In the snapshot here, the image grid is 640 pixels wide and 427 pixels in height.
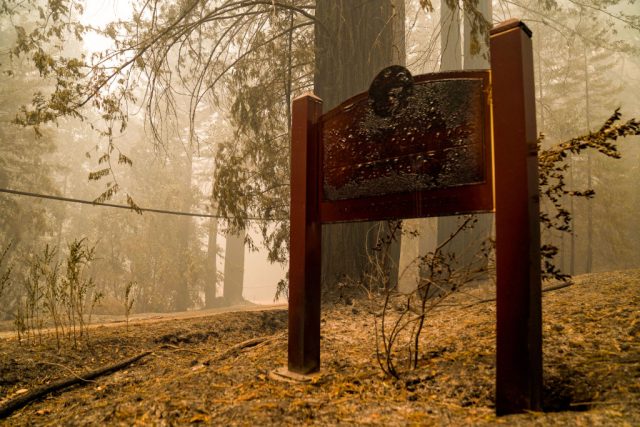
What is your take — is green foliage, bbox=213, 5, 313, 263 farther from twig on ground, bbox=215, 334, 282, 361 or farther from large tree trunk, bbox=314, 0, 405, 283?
twig on ground, bbox=215, 334, 282, 361

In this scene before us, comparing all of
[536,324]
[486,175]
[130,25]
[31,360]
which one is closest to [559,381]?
[536,324]

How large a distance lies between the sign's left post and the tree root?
1.76 metres

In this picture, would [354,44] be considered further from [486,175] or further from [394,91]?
[486,175]

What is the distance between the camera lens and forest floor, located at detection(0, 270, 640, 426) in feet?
5.76

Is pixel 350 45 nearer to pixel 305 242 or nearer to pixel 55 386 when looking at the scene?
pixel 305 242

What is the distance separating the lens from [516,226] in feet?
5.54

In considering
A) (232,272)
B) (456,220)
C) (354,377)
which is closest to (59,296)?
(354,377)

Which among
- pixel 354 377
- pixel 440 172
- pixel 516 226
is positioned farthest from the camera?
pixel 354 377

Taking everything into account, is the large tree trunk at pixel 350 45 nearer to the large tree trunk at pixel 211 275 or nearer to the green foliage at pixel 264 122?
the green foliage at pixel 264 122

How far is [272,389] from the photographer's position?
2268 mm

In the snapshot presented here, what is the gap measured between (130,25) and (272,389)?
6.91 m

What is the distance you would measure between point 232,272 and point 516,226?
19.4 meters

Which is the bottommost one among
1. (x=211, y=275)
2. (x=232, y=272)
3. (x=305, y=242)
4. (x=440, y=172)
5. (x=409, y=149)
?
(x=211, y=275)

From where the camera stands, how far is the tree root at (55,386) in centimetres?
258
